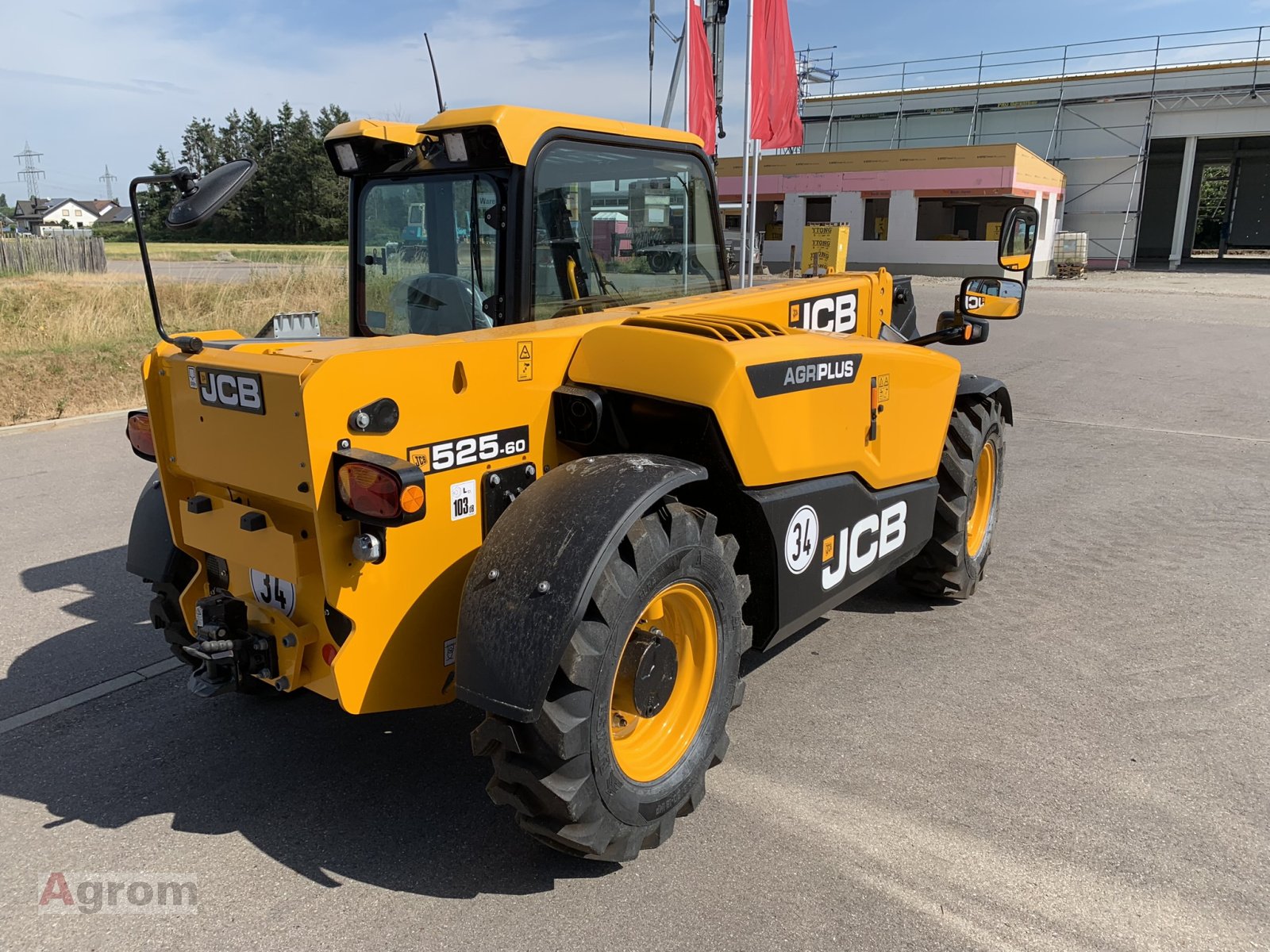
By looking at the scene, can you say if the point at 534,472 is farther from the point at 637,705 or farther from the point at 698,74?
the point at 698,74

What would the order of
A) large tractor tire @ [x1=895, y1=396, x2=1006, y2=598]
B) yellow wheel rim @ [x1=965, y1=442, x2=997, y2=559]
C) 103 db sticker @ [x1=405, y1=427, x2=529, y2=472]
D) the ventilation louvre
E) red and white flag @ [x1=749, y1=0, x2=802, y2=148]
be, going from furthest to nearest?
red and white flag @ [x1=749, y1=0, x2=802, y2=148] < yellow wheel rim @ [x1=965, y1=442, x2=997, y2=559] < large tractor tire @ [x1=895, y1=396, x2=1006, y2=598] < the ventilation louvre < 103 db sticker @ [x1=405, y1=427, x2=529, y2=472]

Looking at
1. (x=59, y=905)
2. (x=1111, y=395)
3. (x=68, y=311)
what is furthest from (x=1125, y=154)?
(x=59, y=905)

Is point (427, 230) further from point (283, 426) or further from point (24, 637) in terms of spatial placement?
point (24, 637)

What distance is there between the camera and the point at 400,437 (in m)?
2.63

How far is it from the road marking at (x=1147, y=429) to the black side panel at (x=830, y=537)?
6100 millimetres

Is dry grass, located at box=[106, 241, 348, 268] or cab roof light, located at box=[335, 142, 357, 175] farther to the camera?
dry grass, located at box=[106, 241, 348, 268]

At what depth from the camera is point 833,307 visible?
442cm

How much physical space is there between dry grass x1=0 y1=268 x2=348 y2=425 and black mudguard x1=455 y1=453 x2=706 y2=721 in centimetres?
882

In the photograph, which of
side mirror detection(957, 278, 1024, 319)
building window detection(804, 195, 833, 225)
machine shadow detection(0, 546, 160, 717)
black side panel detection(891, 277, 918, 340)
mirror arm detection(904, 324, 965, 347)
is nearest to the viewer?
machine shadow detection(0, 546, 160, 717)

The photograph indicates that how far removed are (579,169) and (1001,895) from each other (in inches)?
113

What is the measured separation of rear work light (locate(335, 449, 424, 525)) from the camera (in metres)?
2.41

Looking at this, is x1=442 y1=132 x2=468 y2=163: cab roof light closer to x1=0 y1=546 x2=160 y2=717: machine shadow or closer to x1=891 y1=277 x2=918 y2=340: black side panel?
x1=0 y1=546 x2=160 y2=717: machine shadow

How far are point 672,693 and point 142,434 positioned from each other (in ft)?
6.81

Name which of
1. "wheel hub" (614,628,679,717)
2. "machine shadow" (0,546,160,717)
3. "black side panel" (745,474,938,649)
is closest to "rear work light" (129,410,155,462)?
"machine shadow" (0,546,160,717)
